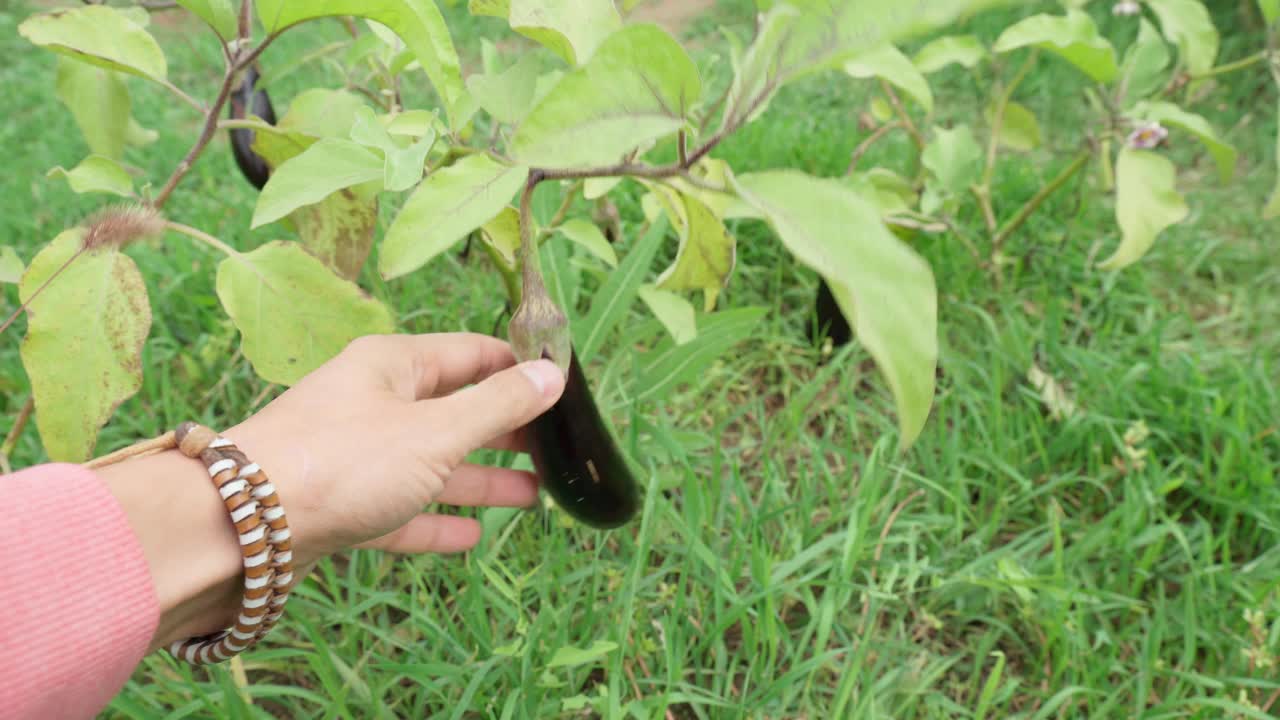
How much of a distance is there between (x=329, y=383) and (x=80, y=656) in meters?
0.27

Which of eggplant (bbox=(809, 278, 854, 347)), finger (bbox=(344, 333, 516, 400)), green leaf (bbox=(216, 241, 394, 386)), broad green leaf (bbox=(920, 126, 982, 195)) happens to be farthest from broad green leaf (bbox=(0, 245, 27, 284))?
broad green leaf (bbox=(920, 126, 982, 195))

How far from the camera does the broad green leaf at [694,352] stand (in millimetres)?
1167

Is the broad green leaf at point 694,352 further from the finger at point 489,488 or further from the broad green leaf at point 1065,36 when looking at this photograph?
the broad green leaf at point 1065,36

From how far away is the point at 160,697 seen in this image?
0.97 metres

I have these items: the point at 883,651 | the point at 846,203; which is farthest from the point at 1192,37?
the point at 846,203

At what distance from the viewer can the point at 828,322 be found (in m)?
1.45

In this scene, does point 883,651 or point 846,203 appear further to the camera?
point 883,651

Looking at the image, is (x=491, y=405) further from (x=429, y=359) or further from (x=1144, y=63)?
(x=1144, y=63)

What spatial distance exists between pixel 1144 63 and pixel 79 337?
1335 mm

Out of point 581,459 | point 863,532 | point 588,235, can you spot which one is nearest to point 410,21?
point 588,235

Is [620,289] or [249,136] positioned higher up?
[249,136]

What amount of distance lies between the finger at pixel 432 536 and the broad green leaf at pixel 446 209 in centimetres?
50

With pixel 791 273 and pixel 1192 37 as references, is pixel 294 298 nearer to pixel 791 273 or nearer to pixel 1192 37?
pixel 791 273

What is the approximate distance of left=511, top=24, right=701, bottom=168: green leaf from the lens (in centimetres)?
51
